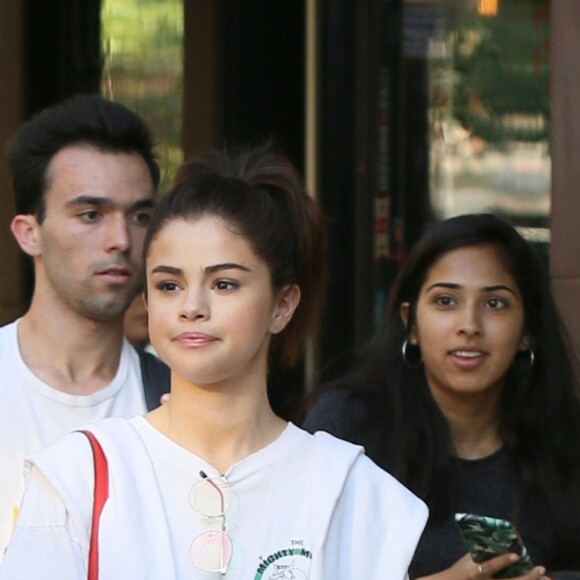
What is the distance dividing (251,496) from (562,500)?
1555 millimetres

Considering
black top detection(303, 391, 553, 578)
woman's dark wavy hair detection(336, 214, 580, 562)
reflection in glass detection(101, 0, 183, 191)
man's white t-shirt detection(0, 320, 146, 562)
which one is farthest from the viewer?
reflection in glass detection(101, 0, 183, 191)

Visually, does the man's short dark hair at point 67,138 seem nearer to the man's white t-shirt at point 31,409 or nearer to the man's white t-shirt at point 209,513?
the man's white t-shirt at point 31,409

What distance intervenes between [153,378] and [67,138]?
0.72 metres

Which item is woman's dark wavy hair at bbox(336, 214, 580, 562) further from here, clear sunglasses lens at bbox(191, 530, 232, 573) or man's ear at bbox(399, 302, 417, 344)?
clear sunglasses lens at bbox(191, 530, 232, 573)

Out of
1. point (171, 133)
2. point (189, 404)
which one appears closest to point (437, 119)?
point (171, 133)

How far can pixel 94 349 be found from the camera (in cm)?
428

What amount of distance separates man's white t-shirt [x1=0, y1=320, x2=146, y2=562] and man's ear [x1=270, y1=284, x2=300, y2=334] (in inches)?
29.4

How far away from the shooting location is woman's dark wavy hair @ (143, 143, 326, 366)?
11.1 ft

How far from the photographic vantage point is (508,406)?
4781mm

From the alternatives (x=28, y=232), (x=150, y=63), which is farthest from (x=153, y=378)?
(x=150, y=63)

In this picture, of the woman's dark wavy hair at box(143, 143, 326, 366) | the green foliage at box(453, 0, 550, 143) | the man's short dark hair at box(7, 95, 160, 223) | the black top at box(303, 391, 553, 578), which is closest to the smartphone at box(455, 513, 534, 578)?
the black top at box(303, 391, 553, 578)

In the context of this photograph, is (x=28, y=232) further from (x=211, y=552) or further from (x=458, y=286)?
(x=211, y=552)

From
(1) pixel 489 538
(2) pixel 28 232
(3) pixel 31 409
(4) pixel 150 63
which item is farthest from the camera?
(4) pixel 150 63

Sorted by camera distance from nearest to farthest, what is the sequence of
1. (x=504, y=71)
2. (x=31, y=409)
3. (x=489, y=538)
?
(x=489, y=538) < (x=31, y=409) < (x=504, y=71)
